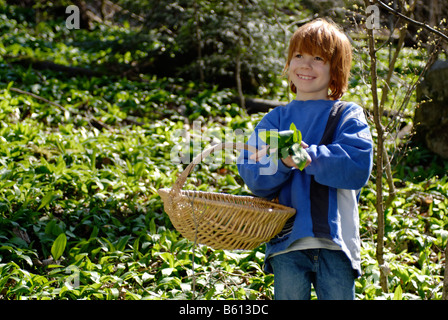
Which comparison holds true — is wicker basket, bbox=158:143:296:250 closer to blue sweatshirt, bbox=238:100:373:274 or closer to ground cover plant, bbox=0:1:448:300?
blue sweatshirt, bbox=238:100:373:274

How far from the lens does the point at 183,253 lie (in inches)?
133

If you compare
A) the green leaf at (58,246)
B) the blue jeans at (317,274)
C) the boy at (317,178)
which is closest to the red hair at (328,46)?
the boy at (317,178)

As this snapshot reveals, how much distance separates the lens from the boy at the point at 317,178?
193 cm

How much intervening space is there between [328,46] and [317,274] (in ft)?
3.07

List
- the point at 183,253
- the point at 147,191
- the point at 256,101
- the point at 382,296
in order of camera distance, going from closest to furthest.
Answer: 1. the point at 382,296
2. the point at 183,253
3. the point at 147,191
4. the point at 256,101

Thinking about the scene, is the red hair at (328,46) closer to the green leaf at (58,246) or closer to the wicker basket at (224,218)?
the wicker basket at (224,218)

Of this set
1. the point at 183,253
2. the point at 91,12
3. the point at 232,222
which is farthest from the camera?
the point at 91,12

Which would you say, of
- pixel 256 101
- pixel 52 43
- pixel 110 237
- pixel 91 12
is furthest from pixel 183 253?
pixel 91 12

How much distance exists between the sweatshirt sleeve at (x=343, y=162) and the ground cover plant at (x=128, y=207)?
0.65 metres

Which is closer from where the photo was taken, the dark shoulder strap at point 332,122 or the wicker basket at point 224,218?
the wicker basket at point 224,218

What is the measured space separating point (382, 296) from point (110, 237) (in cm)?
184

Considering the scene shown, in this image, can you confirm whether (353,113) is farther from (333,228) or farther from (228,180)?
(228,180)

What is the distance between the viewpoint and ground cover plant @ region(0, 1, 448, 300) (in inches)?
119

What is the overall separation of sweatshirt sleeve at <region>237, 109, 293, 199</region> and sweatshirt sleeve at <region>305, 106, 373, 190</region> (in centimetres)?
11
